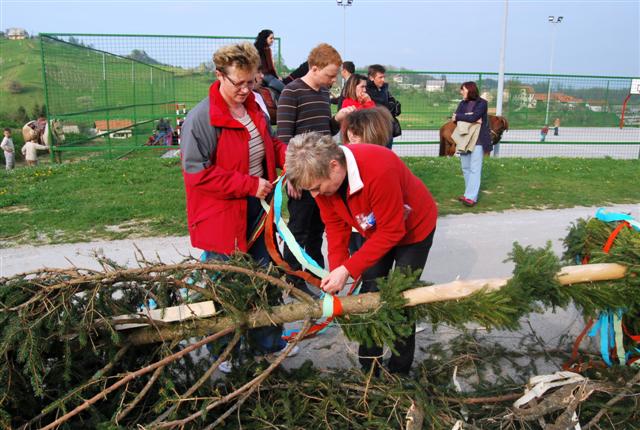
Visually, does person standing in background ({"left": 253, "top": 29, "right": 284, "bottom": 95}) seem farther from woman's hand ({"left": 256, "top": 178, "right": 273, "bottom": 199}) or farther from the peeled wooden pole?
the peeled wooden pole

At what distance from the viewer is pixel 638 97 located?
16047 millimetres

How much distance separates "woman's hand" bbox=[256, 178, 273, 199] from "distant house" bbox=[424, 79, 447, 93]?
11.9 metres

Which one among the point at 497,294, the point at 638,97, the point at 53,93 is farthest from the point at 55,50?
the point at 638,97

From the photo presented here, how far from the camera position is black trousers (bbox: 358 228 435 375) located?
3.01 metres

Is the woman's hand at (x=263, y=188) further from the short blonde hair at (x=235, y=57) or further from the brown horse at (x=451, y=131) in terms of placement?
the brown horse at (x=451, y=131)

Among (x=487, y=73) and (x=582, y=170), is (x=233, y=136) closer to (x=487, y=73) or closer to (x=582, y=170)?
(x=582, y=170)

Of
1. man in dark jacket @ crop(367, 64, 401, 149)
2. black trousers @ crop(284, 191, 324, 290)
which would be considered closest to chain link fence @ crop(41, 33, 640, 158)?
man in dark jacket @ crop(367, 64, 401, 149)

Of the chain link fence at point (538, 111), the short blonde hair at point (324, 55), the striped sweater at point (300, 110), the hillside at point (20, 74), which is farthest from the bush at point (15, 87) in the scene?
the short blonde hair at point (324, 55)

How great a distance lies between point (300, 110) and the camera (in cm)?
425

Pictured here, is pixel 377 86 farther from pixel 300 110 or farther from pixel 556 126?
pixel 556 126

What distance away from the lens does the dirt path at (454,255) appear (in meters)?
3.80

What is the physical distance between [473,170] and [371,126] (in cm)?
444

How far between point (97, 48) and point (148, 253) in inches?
346

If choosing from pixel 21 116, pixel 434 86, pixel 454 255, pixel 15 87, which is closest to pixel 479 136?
pixel 454 255
